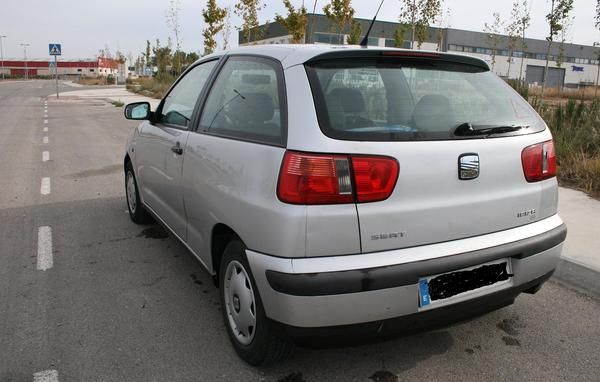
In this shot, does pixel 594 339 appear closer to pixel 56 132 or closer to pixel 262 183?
pixel 262 183

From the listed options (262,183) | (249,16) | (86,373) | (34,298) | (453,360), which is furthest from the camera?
(249,16)

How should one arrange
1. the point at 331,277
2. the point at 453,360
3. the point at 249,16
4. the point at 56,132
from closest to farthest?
the point at 331,277
the point at 453,360
the point at 56,132
the point at 249,16

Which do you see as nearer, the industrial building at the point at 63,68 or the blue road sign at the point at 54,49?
the blue road sign at the point at 54,49

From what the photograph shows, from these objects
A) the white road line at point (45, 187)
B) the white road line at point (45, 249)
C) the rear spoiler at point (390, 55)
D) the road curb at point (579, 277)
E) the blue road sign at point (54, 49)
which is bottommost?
the white road line at point (45, 249)

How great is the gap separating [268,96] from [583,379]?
7.23 feet

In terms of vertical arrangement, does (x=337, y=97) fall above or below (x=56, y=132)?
above

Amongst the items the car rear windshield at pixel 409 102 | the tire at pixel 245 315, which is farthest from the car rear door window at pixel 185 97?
the car rear windshield at pixel 409 102

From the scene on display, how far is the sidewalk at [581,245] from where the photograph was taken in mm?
3837

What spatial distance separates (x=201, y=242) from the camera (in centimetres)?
312

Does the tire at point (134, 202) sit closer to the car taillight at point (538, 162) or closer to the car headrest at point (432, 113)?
the car headrest at point (432, 113)

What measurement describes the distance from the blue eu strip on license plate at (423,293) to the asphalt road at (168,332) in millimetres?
545

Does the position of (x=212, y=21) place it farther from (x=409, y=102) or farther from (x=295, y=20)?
(x=409, y=102)

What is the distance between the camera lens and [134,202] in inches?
203

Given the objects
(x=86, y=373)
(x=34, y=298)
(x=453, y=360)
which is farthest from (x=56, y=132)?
(x=453, y=360)
